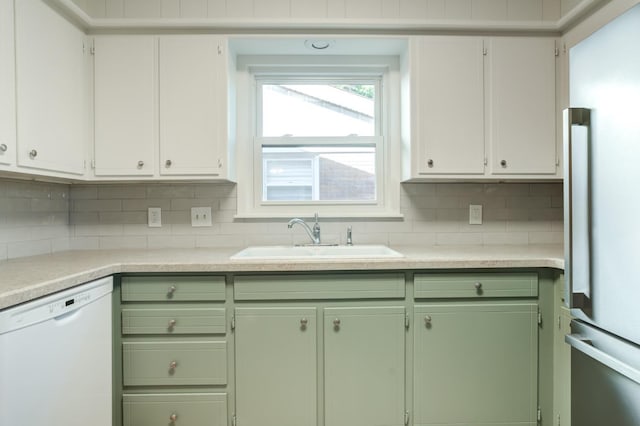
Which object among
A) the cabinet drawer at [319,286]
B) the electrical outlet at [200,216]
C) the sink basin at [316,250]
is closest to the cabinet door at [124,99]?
the electrical outlet at [200,216]

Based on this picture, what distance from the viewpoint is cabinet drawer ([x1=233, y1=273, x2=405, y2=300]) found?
5.19 feet

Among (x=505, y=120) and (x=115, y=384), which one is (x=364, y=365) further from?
(x=505, y=120)

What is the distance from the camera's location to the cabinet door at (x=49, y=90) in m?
1.50

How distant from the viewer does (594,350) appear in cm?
105

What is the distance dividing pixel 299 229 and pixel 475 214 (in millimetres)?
1162

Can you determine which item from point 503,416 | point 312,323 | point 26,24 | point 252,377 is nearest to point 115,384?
point 252,377

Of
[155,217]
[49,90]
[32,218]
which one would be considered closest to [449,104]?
[155,217]

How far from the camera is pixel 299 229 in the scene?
2.24 metres

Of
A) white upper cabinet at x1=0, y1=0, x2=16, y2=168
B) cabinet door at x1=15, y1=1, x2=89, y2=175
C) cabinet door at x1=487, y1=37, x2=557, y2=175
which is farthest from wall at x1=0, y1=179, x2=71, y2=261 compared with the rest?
cabinet door at x1=487, y1=37, x2=557, y2=175

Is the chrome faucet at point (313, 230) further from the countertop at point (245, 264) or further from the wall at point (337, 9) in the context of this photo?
the wall at point (337, 9)

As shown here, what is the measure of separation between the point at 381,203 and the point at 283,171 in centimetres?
70

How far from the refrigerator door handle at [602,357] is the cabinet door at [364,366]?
2.17 ft

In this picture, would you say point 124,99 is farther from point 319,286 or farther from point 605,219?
point 605,219

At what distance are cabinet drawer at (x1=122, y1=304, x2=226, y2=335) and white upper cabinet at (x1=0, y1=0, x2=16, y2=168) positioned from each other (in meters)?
0.83
